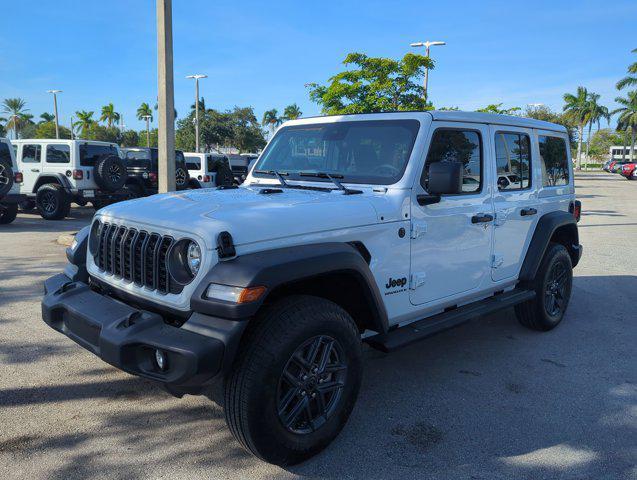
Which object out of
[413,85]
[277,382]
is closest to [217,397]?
[277,382]

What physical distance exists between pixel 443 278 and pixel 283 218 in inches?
56.5

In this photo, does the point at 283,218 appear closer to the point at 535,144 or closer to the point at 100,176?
Result: the point at 535,144

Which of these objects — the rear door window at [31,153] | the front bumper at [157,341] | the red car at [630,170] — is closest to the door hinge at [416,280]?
the front bumper at [157,341]

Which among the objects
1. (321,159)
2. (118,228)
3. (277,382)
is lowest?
(277,382)

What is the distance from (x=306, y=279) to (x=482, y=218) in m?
1.78

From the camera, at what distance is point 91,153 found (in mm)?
13086

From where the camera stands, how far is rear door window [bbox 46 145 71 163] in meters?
12.7

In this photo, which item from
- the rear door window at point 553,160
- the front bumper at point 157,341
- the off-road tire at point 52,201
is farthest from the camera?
the off-road tire at point 52,201

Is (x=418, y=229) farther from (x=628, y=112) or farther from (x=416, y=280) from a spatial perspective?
(x=628, y=112)

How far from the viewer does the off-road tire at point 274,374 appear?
2.48 metres

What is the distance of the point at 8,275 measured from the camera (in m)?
6.64

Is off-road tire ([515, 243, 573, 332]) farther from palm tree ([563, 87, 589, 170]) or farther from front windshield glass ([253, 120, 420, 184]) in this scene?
palm tree ([563, 87, 589, 170])

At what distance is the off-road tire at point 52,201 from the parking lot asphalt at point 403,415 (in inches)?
323

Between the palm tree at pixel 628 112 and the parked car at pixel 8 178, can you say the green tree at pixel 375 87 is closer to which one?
the parked car at pixel 8 178
